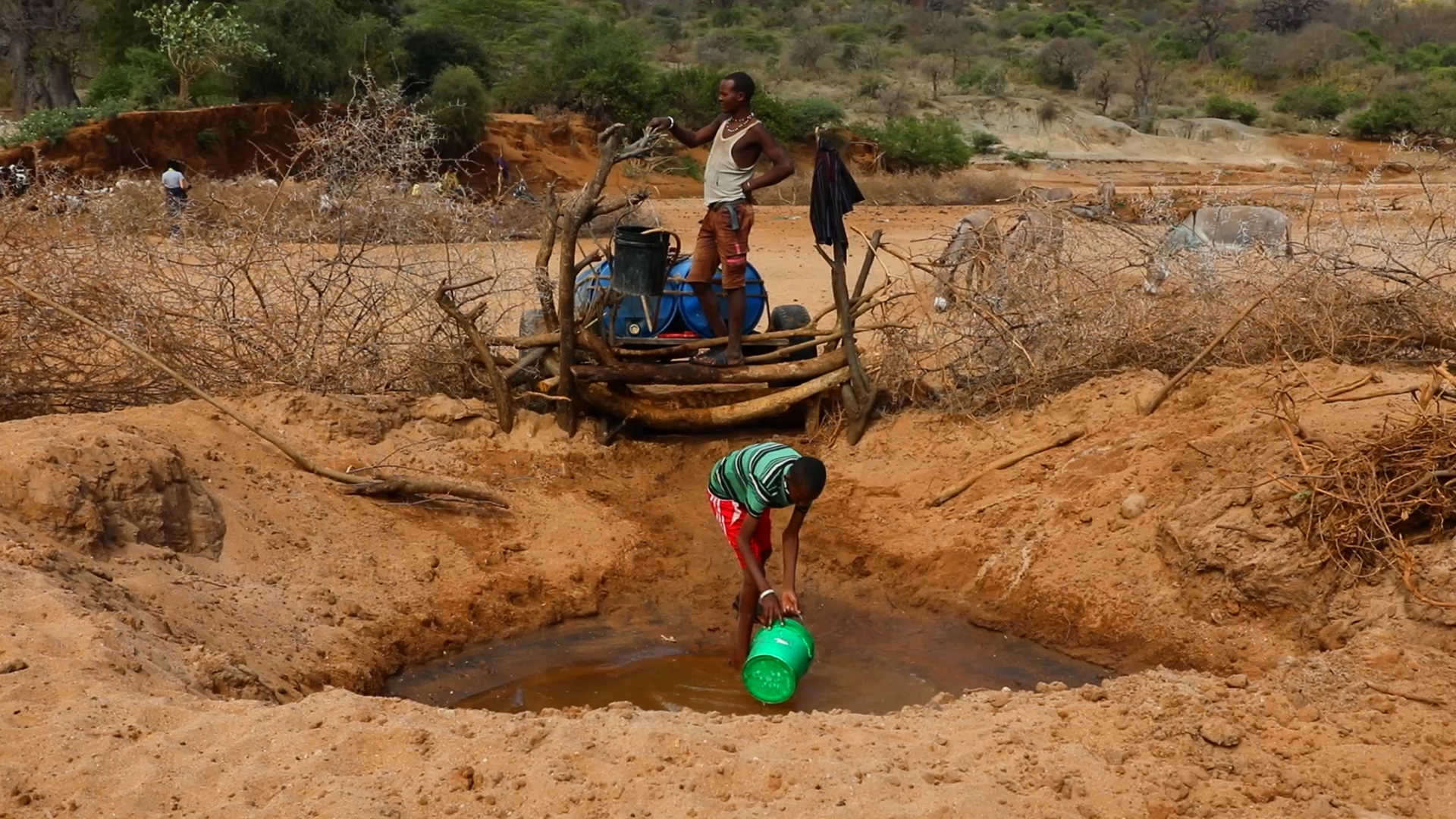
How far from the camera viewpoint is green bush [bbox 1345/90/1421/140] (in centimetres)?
2992

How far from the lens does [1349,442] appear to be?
536 cm

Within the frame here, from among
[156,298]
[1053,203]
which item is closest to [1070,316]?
[1053,203]

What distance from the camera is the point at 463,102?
2127 centimetres

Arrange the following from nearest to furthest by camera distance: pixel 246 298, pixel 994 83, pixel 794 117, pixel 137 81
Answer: pixel 246 298 < pixel 137 81 < pixel 794 117 < pixel 994 83

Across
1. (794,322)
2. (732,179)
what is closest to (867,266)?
(794,322)

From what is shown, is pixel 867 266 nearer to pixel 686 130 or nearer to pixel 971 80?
pixel 686 130

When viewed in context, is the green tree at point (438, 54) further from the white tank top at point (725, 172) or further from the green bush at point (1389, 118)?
the green bush at point (1389, 118)

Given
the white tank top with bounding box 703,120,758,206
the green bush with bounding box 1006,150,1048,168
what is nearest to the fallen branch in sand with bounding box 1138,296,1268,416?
the white tank top with bounding box 703,120,758,206

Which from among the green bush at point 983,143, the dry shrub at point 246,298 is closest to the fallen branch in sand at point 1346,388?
the dry shrub at point 246,298

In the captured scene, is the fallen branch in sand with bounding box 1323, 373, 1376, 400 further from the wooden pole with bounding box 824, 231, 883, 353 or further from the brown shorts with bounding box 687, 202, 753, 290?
the brown shorts with bounding box 687, 202, 753, 290

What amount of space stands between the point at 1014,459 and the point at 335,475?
131 inches

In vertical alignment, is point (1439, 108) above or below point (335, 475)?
below

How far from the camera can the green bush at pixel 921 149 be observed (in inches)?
980

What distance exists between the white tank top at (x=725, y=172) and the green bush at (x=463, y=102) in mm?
15133
